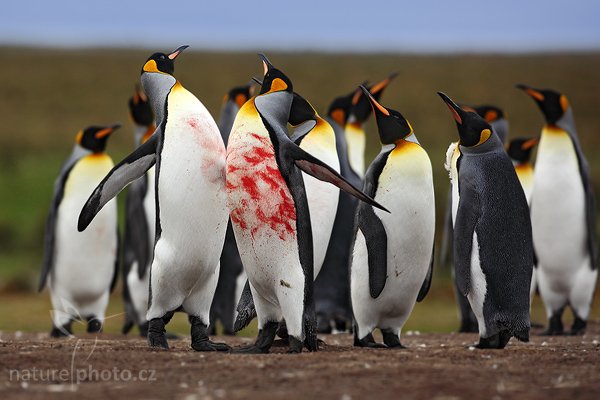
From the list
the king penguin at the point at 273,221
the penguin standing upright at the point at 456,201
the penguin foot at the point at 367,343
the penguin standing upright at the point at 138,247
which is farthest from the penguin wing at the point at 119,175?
the penguin standing upright at the point at 138,247

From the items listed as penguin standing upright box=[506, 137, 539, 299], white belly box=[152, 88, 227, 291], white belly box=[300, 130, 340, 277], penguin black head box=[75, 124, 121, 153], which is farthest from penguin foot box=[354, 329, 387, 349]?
penguin standing upright box=[506, 137, 539, 299]

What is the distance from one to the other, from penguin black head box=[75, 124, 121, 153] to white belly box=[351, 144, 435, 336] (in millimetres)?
4721

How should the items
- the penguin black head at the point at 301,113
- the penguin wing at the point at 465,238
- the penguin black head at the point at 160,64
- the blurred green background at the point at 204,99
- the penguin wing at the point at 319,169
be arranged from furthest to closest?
the blurred green background at the point at 204,99, the penguin black head at the point at 301,113, the penguin black head at the point at 160,64, the penguin wing at the point at 465,238, the penguin wing at the point at 319,169

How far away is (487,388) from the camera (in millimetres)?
4969

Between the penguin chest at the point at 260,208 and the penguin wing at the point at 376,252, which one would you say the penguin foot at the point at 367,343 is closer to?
the penguin wing at the point at 376,252

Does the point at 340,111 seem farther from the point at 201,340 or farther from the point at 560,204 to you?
the point at 201,340

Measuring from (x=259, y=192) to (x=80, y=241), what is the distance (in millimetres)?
5048

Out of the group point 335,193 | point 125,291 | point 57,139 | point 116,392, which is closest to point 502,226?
point 335,193

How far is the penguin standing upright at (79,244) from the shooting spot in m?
11.2

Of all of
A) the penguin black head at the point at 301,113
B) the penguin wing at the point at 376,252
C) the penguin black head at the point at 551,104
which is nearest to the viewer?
the penguin wing at the point at 376,252

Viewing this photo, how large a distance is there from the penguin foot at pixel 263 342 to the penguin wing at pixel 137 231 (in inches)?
193

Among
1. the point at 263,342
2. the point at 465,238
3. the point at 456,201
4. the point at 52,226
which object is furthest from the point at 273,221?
the point at 52,226

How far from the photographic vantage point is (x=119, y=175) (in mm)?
7027

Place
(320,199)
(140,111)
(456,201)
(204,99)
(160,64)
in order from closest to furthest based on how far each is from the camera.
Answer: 1. (160,64)
2. (456,201)
3. (320,199)
4. (140,111)
5. (204,99)
